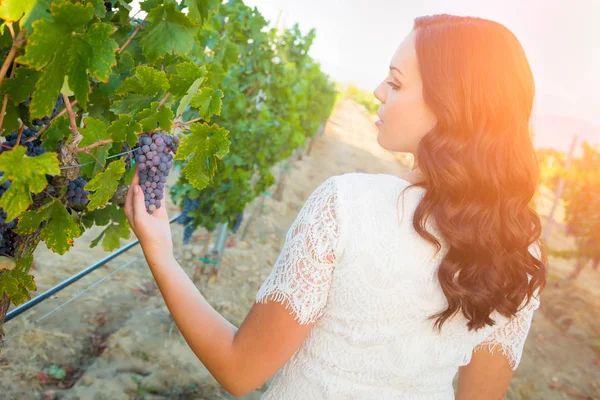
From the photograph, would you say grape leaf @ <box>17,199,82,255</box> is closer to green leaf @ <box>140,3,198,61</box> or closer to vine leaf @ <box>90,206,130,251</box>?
green leaf @ <box>140,3,198,61</box>

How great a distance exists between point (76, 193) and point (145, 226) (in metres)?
0.29

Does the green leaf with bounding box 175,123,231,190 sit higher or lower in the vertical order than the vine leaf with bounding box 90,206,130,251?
higher

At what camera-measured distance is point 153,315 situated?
14.5 ft

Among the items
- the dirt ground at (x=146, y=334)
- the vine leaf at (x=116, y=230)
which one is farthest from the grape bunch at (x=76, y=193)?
the dirt ground at (x=146, y=334)

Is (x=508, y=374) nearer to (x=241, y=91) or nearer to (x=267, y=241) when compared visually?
(x=241, y=91)

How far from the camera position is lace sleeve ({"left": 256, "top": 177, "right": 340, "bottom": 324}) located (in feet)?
3.62

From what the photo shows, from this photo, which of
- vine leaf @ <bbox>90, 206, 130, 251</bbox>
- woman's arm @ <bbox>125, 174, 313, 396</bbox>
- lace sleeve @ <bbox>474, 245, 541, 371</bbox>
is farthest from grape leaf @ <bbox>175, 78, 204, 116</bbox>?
lace sleeve @ <bbox>474, 245, 541, 371</bbox>

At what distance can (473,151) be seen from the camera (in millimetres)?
1162

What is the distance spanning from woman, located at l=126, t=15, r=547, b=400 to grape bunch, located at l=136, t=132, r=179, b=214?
37 millimetres

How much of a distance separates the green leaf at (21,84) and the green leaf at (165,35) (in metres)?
0.38

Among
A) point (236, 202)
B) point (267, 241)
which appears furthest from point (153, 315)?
point (267, 241)

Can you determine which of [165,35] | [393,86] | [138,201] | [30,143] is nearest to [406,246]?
[393,86]

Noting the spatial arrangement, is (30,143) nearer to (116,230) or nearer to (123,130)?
(123,130)

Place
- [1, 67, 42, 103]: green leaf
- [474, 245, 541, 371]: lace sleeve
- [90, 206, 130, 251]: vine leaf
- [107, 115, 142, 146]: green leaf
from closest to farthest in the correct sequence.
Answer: [1, 67, 42, 103]: green leaf
[107, 115, 142, 146]: green leaf
[474, 245, 541, 371]: lace sleeve
[90, 206, 130, 251]: vine leaf
